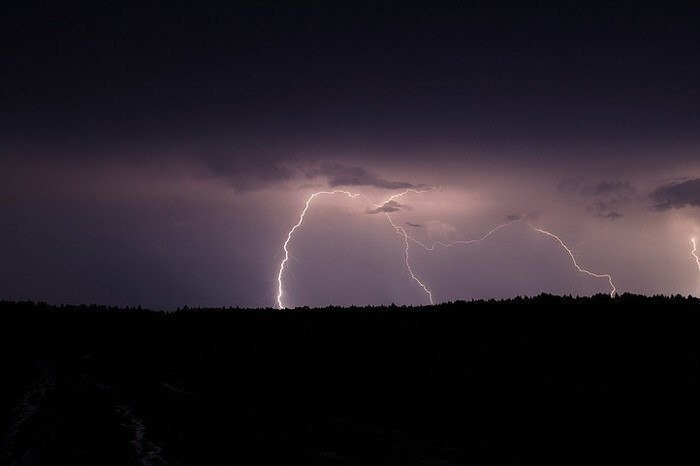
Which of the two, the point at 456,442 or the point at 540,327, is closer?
the point at 456,442

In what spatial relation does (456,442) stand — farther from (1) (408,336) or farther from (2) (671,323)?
(1) (408,336)

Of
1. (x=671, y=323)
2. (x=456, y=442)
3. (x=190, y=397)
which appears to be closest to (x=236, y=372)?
(x=190, y=397)

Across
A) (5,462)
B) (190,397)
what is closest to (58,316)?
(190,397)

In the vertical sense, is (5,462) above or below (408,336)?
below

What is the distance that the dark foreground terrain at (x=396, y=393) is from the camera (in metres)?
14.1

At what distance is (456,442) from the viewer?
15312mm

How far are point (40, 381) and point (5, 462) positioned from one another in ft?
56.5

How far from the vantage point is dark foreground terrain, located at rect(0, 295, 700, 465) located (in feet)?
46.2

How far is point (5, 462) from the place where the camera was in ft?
42.1

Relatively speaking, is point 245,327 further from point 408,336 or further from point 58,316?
point 58,316

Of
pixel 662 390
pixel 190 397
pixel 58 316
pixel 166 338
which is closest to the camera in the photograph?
pixel 662 390

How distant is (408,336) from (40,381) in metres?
19.8

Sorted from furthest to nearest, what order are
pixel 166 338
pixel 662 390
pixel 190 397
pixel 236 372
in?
pixel 166 338, pixel 236 372, pixel 190 397, pixel 662 390

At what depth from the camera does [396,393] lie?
22.7 meters
